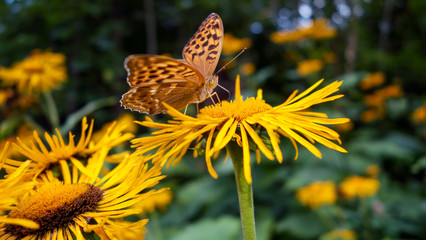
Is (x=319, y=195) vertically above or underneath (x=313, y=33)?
underneath

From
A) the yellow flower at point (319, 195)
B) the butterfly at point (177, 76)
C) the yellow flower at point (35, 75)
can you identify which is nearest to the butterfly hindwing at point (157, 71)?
the butterfly at point (177, 76)

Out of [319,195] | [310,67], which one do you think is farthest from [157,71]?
[310,67]

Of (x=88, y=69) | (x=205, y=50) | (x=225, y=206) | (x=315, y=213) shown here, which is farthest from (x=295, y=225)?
(x=88, y=69)

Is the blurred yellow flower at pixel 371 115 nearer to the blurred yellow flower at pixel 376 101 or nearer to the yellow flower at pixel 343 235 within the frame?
the blurred yellow flower at pixel 376 101

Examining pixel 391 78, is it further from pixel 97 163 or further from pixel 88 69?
pixel 97 163

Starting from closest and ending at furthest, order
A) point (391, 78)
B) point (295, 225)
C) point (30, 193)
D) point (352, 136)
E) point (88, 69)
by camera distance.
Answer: point (30, 193) → point (295, 225) → point (352, 136) → point (391, 78) → point (88, 69)

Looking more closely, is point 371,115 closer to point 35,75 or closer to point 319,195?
point 319,195

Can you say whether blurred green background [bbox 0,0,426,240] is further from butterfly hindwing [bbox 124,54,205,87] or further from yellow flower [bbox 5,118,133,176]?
yellow flower [bbox 5,118,133,176]
